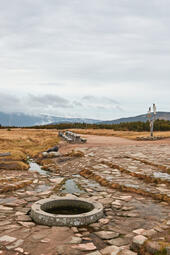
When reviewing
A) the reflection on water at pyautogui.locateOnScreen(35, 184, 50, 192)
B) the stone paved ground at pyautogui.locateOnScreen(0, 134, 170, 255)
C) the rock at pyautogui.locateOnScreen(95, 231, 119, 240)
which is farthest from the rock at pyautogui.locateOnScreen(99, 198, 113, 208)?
the reflection on water at pyautogui.locateOnScreen(35, 184, 50, 192)

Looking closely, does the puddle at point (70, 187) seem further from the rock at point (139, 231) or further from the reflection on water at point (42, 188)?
the rock at point (139, 231)

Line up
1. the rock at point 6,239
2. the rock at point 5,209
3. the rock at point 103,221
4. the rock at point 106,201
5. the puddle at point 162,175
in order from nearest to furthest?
the rock at point 6,239 < the rock at point 103,221 < the rock at point 5,209 < the rock at point 106,201 < the puddle at point 162,175

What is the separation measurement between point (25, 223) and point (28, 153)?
13119 millimetres

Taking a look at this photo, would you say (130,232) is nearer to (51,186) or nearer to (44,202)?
(44,202)

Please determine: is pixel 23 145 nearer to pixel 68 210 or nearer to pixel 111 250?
pixel 68 210

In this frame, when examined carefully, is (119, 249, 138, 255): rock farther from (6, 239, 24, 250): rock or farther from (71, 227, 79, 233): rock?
(6, 239, 24, 250): rock

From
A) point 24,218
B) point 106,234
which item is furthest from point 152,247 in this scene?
point 24,218

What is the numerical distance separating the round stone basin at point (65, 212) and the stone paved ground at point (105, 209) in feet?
0.45

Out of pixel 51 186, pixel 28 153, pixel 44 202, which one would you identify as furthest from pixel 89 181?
pixel 28 153

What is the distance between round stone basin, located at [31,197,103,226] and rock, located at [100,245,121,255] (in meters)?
1.10

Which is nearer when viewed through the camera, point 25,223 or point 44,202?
point 25,223

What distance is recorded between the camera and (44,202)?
5.96 m

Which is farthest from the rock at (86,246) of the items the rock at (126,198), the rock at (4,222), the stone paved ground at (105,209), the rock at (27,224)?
the rock at (126,198)

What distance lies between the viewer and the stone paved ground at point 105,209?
407cm
